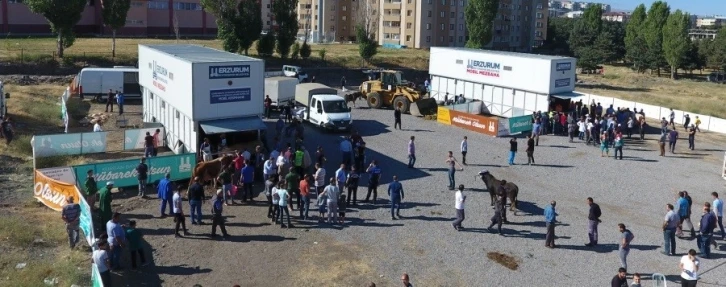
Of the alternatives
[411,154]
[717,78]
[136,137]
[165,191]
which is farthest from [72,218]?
[717,78]

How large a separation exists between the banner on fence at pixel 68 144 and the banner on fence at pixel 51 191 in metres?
4.63

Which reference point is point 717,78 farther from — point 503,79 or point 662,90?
point 503,79

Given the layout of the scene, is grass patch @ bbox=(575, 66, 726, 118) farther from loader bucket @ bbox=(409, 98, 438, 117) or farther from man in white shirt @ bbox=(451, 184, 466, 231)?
man in white shirt @ bbox=(451, 184, 466, 231)

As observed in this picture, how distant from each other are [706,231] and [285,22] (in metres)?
46.4

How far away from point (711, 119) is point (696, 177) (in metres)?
13.9

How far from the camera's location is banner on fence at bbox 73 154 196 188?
1923cm

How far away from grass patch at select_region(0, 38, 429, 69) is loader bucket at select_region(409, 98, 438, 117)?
964 inches

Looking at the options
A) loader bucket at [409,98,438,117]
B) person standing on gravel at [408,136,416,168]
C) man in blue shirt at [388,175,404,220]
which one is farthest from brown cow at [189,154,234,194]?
loader bucket at [409,98,438,117]

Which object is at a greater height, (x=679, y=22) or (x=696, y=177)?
(x=679, y=22)

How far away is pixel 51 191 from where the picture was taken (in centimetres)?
1816

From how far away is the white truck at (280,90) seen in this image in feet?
116

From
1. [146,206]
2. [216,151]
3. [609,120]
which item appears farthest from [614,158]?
[146,206]

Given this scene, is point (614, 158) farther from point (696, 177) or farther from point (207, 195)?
point (207, 195)

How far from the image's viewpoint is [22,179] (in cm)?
2156
